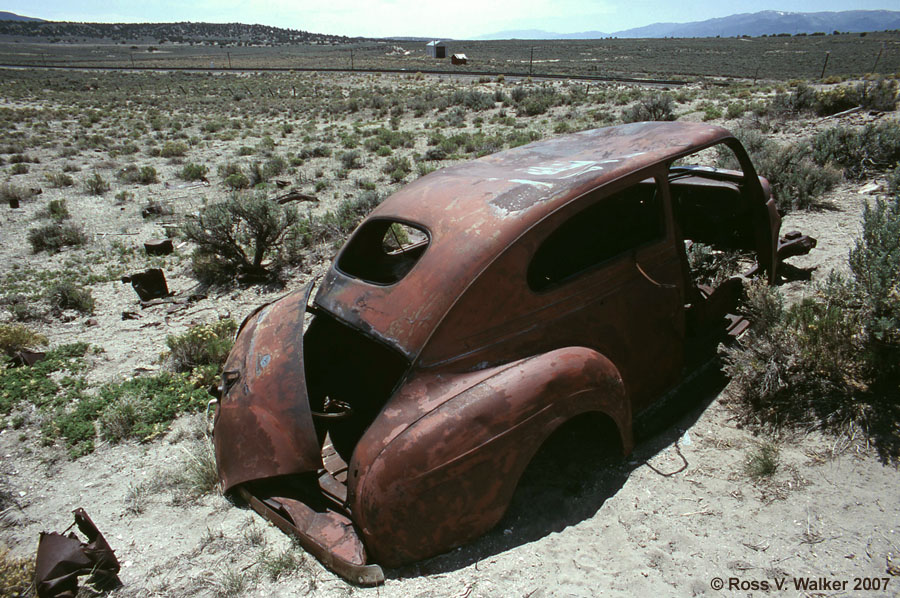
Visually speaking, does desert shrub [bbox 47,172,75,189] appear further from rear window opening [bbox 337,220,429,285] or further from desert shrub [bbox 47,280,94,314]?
rear window opening [bbox 337,220,429,285]

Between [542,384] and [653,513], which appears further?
[653,513]

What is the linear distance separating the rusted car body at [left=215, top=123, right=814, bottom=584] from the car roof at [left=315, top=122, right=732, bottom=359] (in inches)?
0.4

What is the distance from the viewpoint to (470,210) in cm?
284

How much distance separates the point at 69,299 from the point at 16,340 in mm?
1318

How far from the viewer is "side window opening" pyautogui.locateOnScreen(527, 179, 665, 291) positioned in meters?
3.27

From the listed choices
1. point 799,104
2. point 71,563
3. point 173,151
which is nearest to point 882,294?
point 71,563

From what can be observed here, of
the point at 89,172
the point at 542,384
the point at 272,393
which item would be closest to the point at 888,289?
the point at 542,384

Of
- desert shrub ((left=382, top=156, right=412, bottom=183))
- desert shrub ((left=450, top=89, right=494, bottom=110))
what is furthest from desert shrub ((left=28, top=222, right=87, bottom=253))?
desert shrub ((left=450, top=89, right=494, bottom=110))

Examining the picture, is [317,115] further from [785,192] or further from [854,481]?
[854,481]

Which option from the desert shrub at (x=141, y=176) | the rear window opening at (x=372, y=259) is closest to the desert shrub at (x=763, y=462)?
the rear window opening at (x=372, y=259)

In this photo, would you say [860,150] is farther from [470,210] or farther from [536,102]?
[536,102]

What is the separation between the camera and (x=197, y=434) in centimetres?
397

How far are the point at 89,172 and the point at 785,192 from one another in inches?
645

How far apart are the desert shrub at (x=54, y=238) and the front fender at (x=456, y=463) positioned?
28.9 ft
